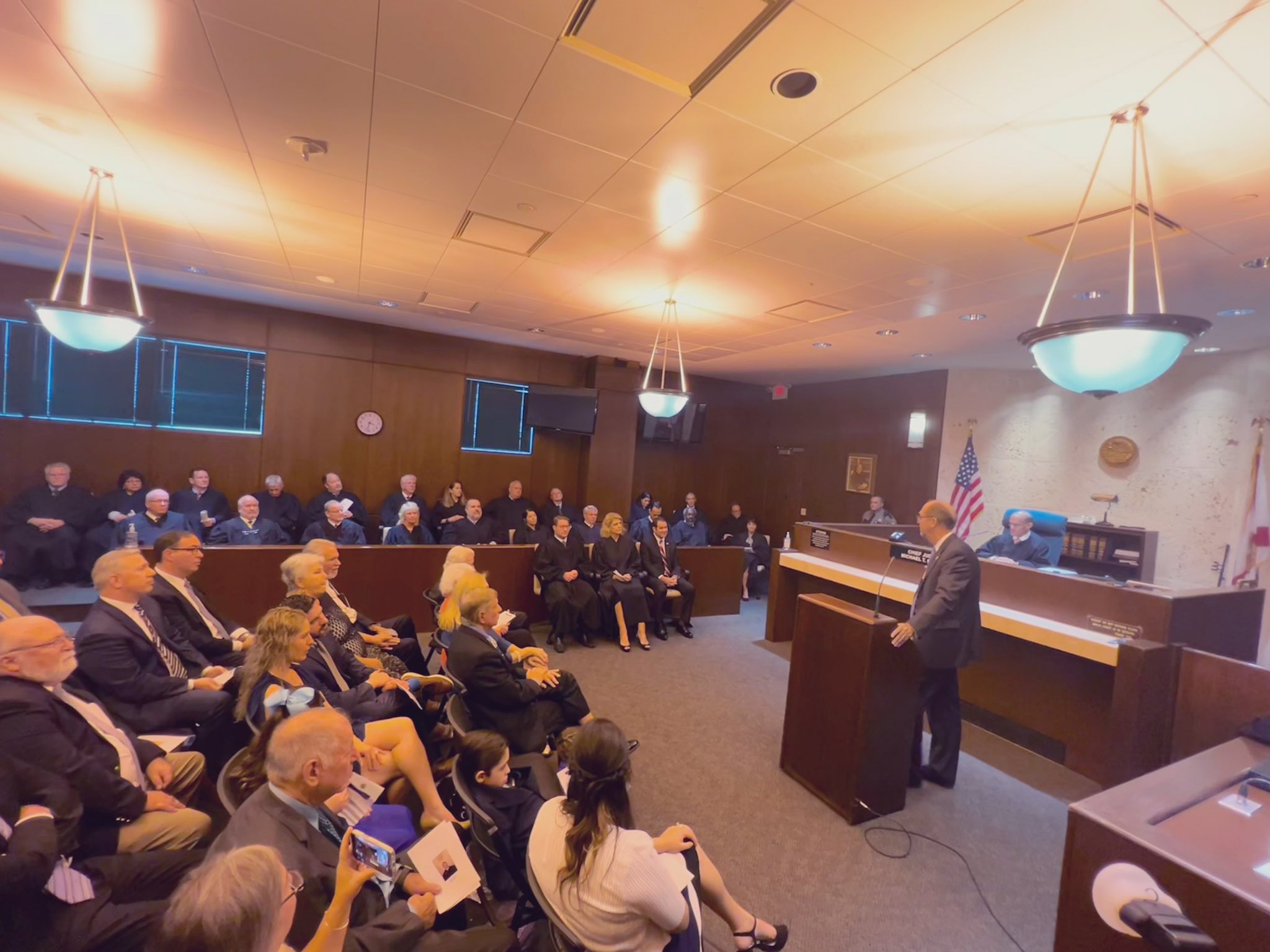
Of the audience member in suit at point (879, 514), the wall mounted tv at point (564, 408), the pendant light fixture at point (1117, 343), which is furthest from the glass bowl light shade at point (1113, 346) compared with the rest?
the wall mounted tv at point (564, 408)

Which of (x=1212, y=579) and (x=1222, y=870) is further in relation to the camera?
(x=1212, y=579)

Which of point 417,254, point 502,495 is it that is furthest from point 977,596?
point 502,495

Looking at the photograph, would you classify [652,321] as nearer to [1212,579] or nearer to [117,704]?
[117,704]

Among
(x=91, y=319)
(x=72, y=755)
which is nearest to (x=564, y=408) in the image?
(x=91, y=319)

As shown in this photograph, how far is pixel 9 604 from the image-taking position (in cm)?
258

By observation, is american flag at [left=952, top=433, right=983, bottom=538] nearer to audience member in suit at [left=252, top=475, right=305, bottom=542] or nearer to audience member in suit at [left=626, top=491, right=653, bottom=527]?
audience member in suit at [left=626, top=491, right=653, bottom=527]

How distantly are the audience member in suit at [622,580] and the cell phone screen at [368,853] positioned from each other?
3.73m

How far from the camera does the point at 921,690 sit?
3.03 metres

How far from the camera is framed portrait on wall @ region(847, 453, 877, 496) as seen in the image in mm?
8102

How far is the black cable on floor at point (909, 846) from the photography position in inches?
87.7

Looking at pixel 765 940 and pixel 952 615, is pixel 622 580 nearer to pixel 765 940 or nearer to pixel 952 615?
pixel 952 615

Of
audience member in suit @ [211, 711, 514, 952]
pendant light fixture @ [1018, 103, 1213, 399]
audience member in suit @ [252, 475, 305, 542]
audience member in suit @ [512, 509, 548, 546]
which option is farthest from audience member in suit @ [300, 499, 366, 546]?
pendant light fixture @ [1018, 103, 1213, 399]

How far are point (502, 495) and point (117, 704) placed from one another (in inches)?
230

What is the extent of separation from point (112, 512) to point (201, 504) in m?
0.71
